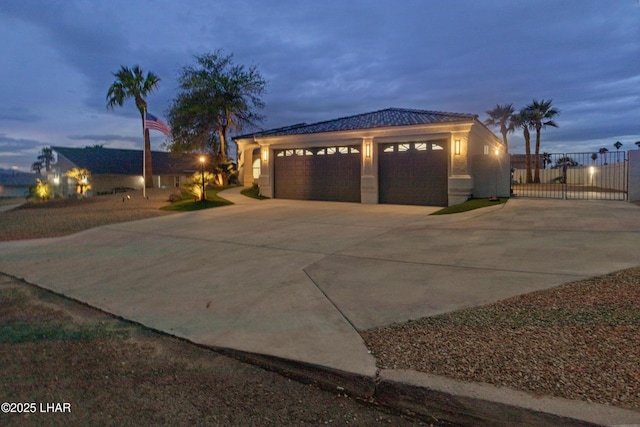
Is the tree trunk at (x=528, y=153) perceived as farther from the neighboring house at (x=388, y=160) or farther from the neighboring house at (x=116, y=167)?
the neighboring house at (x=116, y=167)

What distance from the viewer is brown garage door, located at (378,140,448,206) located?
17.2m

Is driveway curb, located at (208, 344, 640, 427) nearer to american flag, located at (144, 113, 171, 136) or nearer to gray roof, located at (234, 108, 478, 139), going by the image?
gray roof, located at (234, 108, 478, 139)

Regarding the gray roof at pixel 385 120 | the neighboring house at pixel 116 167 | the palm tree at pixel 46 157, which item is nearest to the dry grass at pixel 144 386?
the gray roof at pixel 385 120

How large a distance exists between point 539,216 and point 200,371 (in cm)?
1144

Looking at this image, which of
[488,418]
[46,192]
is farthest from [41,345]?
[46,192]

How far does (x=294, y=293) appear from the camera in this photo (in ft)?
20.0

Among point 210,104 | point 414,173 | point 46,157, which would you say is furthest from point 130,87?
point 46,157

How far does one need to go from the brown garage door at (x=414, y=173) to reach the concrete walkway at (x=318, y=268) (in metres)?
3.67

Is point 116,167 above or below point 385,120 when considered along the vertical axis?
below

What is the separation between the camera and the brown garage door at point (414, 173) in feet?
56.3

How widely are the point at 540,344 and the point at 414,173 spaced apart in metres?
14.4

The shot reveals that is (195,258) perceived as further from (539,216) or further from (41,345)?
(539,216)

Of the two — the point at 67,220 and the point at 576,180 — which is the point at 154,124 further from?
the point at 576,180

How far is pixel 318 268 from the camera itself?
7.50 m
